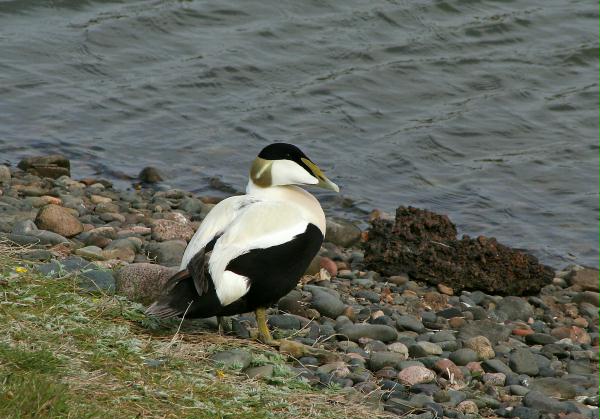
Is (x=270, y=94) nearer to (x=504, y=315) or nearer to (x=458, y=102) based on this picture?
Result: (x=458, y=102)

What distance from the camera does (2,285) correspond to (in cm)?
474

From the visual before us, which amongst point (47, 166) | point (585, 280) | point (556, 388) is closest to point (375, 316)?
point (556, 388)

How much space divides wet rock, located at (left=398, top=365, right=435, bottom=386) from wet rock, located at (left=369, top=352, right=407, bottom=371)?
96 mm

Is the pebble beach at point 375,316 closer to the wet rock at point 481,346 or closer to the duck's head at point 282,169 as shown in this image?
the wet rock at point 481,346

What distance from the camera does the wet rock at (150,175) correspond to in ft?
30.0

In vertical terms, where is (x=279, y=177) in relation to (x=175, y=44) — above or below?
above

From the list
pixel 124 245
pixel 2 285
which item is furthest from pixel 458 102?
pixel 2 285

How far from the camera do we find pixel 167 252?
6.28 metres

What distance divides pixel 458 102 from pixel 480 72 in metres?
0.83

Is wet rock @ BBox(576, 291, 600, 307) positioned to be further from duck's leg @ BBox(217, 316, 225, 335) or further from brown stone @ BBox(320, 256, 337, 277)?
duck's leg @ BBox(217, 316, 225, 335)

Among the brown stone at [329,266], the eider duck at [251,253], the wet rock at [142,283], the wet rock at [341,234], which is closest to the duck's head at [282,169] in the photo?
→ the eider duck at [251,253]

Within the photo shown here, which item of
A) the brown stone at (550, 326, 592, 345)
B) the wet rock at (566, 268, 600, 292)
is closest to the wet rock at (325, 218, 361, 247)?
the wet rock at (566, 268, 600, 292)

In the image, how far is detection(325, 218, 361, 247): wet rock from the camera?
7.68 m

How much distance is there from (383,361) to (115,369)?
4.54 ft
